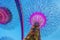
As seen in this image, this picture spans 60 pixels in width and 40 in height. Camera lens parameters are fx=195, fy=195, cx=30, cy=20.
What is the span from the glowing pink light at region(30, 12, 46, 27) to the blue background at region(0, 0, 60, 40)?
2 cm

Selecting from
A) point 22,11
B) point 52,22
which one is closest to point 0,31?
point 22,11

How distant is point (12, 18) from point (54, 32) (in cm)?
29

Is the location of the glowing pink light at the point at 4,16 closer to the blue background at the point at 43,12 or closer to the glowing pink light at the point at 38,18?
the blue background at the point at 43,12

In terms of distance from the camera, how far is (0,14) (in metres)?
1.30

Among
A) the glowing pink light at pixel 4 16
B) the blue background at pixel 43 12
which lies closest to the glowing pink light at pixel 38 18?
the blue background at pixel 43 12

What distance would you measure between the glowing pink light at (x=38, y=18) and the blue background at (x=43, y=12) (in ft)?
0.06

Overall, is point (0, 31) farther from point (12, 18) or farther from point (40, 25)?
point (40, 25)

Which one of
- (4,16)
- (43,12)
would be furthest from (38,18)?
(4,16)

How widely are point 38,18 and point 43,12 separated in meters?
0.05

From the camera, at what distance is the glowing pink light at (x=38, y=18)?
127 centimetres

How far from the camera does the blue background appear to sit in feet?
4.15

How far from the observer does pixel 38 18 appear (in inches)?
50.1

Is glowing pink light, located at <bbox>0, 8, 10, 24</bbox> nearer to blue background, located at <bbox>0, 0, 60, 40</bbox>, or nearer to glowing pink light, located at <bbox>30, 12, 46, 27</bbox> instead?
blue background, located at <bbox>0, 0, 60, 40</bbox>

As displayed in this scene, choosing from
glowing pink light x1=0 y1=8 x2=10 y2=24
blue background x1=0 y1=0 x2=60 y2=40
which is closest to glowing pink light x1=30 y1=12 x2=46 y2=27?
blue background x1=0 y1=0 x2=60 y2=40
